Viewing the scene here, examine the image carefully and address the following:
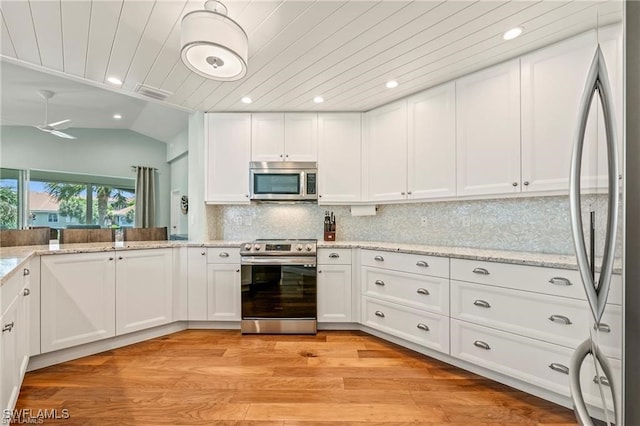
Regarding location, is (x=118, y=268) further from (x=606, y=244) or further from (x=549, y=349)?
(x=549, y=349)

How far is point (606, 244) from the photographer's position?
63cm

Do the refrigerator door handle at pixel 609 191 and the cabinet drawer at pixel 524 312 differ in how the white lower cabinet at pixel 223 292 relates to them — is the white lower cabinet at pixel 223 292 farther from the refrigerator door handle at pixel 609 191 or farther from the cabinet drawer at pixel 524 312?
the refrigerator door handle at pixel 609 191

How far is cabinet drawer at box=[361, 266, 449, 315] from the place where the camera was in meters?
2.14

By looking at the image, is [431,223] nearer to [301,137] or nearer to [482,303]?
[482,303]

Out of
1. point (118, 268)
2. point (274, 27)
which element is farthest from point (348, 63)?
point (118, 268)

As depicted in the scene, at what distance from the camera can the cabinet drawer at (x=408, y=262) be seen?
214 centimetres

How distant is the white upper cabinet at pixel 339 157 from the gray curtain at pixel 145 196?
4.45 meters

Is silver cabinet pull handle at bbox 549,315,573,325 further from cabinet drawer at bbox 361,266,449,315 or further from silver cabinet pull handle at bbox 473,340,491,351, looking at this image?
cabinet drawer at bbox 361,266,449,315

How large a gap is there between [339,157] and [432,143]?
3.35 feet

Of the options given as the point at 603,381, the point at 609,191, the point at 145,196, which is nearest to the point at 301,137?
the point at 609,191

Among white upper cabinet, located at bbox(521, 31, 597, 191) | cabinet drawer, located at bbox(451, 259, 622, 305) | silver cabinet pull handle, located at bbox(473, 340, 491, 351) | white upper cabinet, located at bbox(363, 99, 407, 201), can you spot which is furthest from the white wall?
white upper cabinet, located at bbox(521, 31, 597, 191)

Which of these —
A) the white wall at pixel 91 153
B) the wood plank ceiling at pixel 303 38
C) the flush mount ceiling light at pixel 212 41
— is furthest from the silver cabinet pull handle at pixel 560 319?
the white wall at pixel 91 153

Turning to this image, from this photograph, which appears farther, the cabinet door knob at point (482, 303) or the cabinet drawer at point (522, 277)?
the cabinet door knob at point (482, 303)

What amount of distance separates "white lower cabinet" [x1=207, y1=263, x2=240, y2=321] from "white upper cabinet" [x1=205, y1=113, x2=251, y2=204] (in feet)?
2.63
